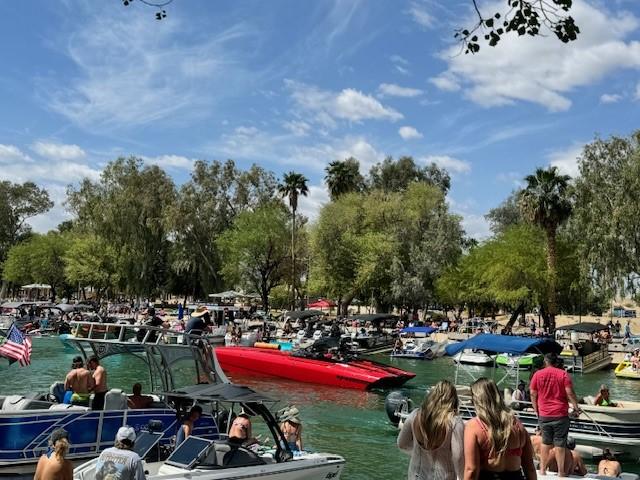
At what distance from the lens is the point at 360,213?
206ft

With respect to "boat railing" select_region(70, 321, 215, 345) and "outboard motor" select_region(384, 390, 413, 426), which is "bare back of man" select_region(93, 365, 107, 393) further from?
"outboard motor" select_region(384, 390, 413, 426)

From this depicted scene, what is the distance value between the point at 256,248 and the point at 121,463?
5899 centimetres

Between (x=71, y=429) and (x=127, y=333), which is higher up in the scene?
(x=127, y=333)

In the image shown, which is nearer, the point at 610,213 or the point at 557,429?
the point at 557,429

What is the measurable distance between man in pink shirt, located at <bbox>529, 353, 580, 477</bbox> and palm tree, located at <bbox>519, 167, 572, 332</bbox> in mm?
39983

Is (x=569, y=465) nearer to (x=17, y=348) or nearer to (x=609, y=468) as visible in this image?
(x=609, y=468)

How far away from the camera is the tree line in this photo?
49.0 m

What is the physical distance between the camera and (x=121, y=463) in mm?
7121

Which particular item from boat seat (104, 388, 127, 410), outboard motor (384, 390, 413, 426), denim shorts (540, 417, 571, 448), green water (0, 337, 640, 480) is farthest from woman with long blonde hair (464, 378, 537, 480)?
outboard motor (384, 390, 413, 426)

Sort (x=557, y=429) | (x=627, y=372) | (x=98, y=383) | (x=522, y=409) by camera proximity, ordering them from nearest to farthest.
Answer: (x=557, y=429) < (x=98, y=383) < (x=522, y=409) < (x=627, y=372)

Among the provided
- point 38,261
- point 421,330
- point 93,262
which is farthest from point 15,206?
point 421,330

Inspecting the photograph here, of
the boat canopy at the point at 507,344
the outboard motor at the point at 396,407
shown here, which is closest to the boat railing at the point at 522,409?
the outboard motor at the point at 396,407

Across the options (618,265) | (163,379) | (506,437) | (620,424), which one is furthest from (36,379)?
(618,265)

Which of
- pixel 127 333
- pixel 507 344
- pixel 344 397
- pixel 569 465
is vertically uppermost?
pixel 127 333
